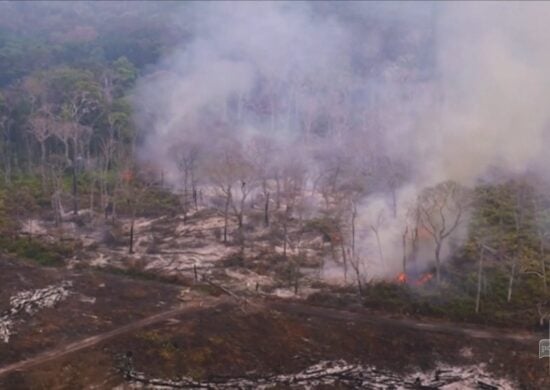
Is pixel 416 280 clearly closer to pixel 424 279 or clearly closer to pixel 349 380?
pixel 424 279

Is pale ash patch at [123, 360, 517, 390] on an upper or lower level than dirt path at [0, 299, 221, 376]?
lower

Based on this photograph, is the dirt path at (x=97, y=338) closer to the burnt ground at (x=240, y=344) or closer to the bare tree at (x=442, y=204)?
the burnt ground at (x=240, y=344)

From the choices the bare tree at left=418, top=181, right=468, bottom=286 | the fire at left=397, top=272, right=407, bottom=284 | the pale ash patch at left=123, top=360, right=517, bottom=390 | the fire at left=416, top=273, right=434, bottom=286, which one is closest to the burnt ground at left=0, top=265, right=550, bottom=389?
the pale ash patch at left=123, top=360, right=517, bottom=390

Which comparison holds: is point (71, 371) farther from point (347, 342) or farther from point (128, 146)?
point (128, 146)

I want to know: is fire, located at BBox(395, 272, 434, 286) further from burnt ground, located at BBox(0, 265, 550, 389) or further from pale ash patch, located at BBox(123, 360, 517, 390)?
pale ash patch, located at BBox(123, 360, 517, 390)

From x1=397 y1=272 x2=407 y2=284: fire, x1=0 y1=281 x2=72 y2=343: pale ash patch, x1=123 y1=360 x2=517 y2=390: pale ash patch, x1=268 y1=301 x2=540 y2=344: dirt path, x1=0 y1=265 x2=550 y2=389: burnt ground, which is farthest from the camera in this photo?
x1=397 y1=272 x2=407 y2=284: fire

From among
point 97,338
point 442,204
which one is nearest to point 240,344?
point 97,338

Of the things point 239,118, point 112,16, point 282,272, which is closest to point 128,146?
point 239,118
